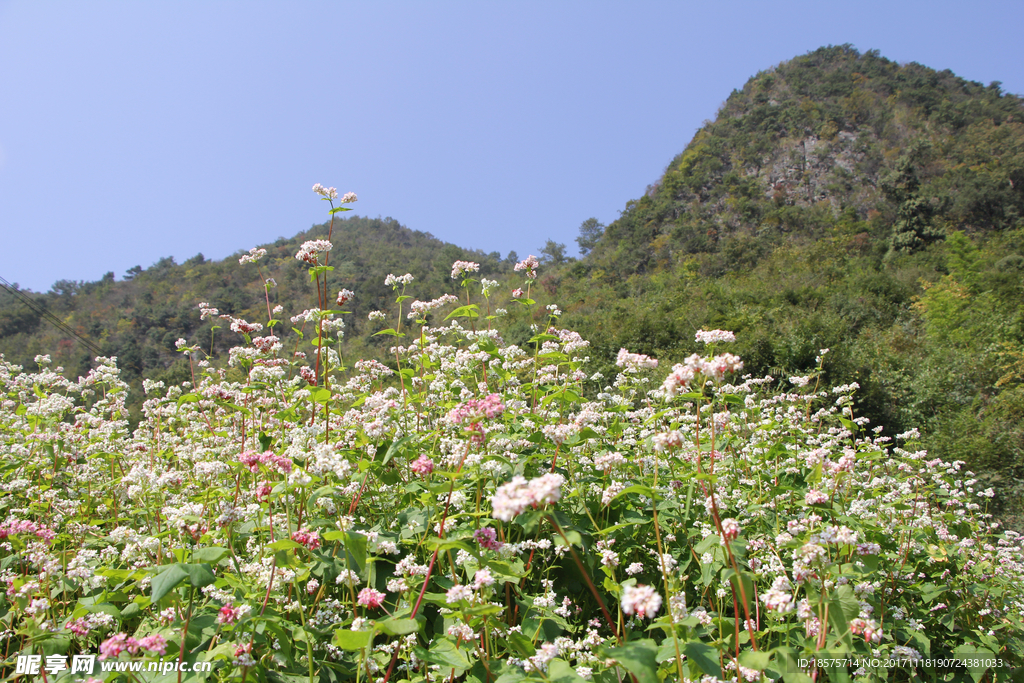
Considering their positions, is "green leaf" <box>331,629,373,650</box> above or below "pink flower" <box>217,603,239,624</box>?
below

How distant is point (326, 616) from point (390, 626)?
2.58 ft

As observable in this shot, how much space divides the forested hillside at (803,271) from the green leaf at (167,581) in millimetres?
2909

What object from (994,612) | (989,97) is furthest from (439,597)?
(989,97)

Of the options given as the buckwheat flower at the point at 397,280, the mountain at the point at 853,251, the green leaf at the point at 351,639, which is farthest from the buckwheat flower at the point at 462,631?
the mountain at the point at 853,251

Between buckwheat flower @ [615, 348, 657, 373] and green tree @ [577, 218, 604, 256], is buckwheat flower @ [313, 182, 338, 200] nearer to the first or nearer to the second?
buckwheat flower @ [615, 348, 657, 373]

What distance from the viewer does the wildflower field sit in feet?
6.02

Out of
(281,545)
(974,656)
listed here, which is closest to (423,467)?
(281,545)

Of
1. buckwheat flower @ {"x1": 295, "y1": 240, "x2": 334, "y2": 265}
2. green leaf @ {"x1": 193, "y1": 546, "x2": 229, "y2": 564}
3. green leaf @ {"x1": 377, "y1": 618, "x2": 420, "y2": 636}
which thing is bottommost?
green leaf @ {"x1": 377, "y1": 618, "x2": 420, "y2": 636}

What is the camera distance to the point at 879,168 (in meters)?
60.5

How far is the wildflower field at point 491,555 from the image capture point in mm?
1836

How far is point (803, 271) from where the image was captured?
117 feet

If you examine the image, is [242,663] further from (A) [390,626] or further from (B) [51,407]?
(B) [51,407]

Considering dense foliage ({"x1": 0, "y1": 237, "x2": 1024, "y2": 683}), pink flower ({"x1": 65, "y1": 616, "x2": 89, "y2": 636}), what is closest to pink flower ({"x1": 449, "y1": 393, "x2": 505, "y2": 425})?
dense foliage ({"x1": 0, "y1": 237, "x2": 1024, "y2": 683})

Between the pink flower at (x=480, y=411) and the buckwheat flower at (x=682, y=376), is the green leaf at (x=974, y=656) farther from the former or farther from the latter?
the pink flower at (x=480, y=411)
